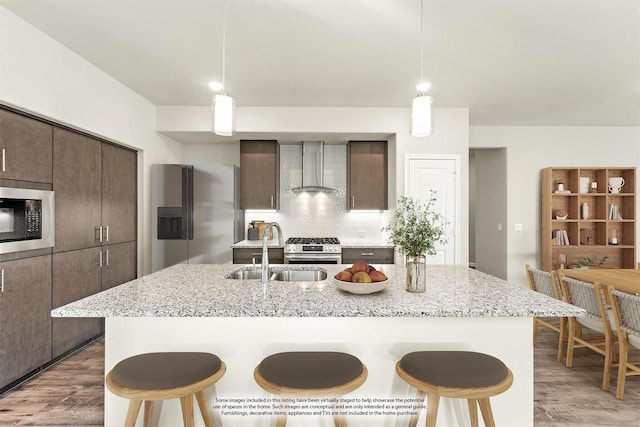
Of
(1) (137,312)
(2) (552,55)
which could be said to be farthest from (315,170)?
(1) (137,312)

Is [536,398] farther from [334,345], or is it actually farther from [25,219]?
[25,219]

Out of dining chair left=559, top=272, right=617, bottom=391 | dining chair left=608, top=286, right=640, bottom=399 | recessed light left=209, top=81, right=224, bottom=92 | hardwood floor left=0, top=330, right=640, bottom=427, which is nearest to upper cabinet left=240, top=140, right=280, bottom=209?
recessed light left=209, top=81, right=224, bottom=92

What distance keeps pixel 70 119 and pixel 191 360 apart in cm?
247

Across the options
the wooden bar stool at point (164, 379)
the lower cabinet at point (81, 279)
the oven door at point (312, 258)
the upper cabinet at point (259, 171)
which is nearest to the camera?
the wooden bar stool at point (164, 379)

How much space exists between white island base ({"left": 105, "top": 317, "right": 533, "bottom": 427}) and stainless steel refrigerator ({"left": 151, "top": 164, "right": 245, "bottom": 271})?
2.45 metres

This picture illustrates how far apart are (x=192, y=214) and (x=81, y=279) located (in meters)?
1.33

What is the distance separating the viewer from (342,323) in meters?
1.60

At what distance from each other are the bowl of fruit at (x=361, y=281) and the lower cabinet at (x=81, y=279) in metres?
2.49

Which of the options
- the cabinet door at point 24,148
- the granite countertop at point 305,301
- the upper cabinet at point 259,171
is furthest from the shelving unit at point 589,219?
the cabinet door at point 24,148

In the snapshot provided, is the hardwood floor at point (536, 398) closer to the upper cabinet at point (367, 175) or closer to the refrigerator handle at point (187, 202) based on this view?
the refrigerator handle at point (187, 202)

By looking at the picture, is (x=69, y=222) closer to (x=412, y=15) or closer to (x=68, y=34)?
(x=68, y=34)

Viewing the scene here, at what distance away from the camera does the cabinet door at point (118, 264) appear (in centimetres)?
327

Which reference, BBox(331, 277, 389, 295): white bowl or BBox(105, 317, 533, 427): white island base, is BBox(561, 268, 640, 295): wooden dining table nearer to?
BBox(105, 317, 533, 427): white island base

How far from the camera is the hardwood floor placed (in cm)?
201
